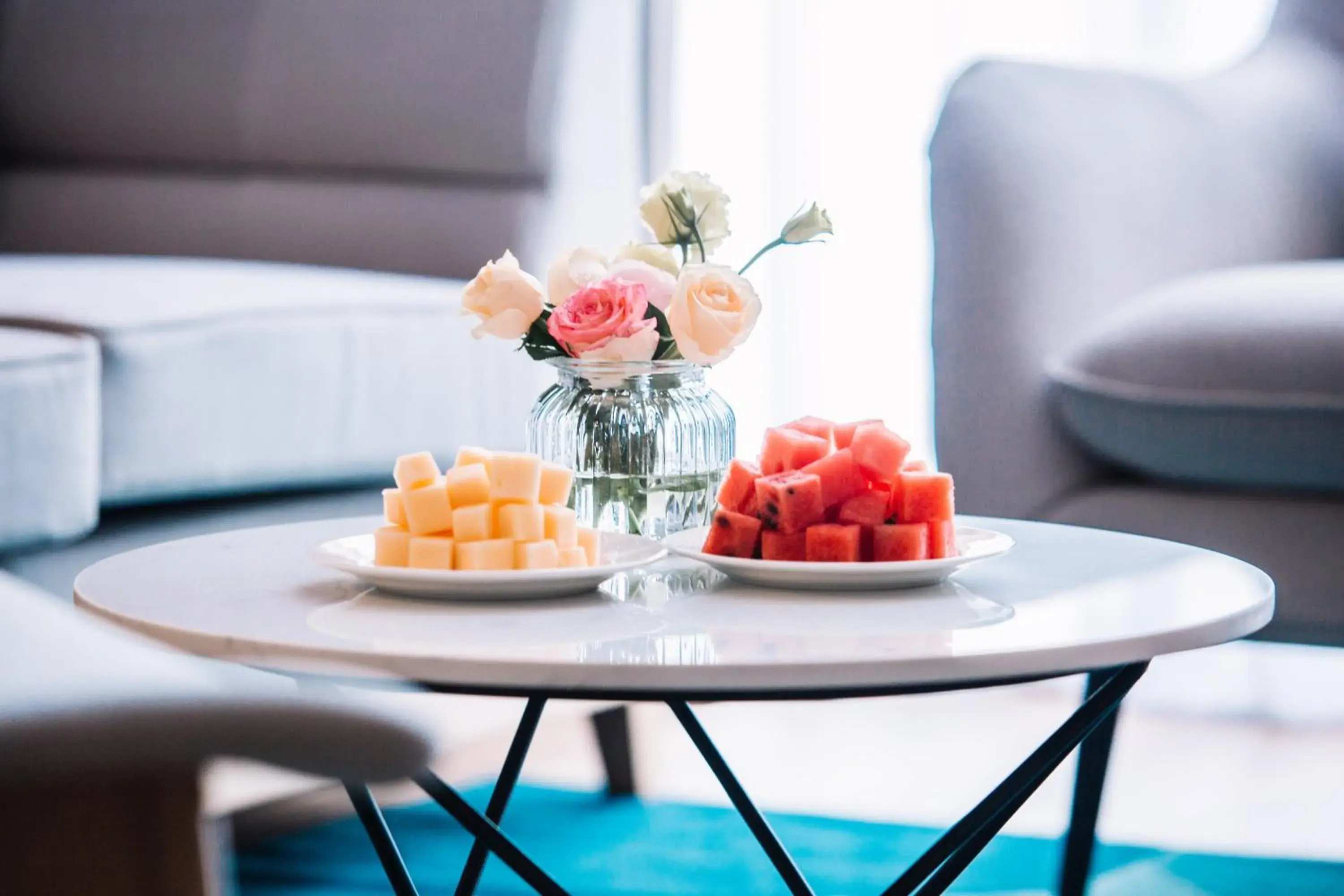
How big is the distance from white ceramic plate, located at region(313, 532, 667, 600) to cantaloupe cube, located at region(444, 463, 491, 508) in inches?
1.7

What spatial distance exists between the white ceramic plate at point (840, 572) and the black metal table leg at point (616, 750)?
92 cm

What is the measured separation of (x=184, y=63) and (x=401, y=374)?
2.13 feet

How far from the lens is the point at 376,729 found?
0.23 metres

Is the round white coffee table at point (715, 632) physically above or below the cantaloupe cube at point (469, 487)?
below

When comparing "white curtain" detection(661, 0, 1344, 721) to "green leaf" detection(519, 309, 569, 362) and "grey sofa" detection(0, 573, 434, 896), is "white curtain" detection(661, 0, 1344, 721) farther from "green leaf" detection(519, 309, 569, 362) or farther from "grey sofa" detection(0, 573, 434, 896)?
"grey sofa" detection(0, 573, 434, 896)

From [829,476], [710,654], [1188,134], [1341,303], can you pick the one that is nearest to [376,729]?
[710,654]

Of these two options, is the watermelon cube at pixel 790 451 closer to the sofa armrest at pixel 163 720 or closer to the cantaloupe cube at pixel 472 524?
the cantaloupe cube at pixel 472 524

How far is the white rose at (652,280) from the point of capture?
1034mm

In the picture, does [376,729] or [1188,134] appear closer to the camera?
[376,729]

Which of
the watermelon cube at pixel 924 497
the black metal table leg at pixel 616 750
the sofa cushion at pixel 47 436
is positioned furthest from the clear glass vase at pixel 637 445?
the black metal table leg at pixel 616 750

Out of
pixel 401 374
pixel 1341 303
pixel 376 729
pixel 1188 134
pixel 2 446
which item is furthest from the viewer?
pixel 1188 134

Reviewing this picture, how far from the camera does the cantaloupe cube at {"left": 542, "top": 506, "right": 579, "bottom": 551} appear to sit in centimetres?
85

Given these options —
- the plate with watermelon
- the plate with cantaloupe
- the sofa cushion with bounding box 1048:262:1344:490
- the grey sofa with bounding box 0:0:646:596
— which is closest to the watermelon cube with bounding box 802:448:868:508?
the plate with watermelon

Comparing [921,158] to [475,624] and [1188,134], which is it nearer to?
[1188,134]
